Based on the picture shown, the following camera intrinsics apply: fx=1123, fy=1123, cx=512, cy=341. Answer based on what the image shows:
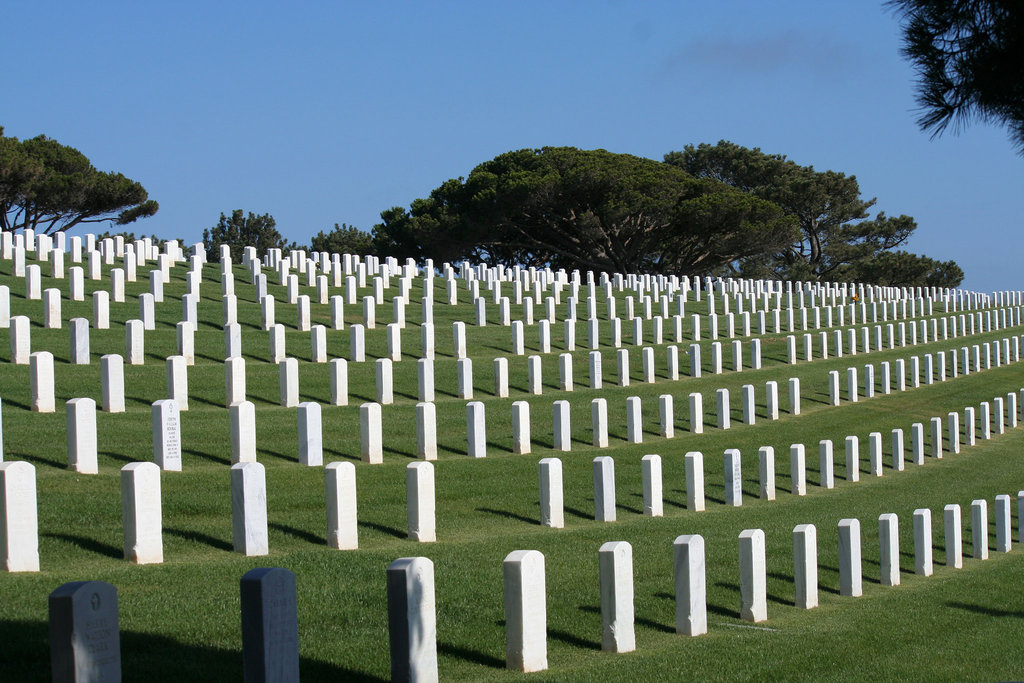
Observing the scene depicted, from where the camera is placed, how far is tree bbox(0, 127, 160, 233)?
50.6 metres

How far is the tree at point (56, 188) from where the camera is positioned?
50.6 m

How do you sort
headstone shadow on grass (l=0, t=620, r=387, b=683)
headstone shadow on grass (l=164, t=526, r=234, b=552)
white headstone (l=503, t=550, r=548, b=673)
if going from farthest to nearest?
headstone shadow on grass (l=164, t=526, r=234, b=552) < white headstone (l=503, t=550, r=548, b=673) < headstone shadow on grass (l=0, t=620, r=387, b=683)

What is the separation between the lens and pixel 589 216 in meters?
58.8

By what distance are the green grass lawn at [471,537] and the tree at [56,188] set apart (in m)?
31.6

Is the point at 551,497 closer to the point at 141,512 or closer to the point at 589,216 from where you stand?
the point at 141,512

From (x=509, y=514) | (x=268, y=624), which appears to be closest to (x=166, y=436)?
(x=509, y=514)

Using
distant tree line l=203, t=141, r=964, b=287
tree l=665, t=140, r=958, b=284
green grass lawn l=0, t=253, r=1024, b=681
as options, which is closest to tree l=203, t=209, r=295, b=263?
distant tree line l=203, t=141, r=964, b=287

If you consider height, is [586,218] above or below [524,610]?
above

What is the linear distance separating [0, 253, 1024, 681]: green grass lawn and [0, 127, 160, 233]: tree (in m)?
31.6

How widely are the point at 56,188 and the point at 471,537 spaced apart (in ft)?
157

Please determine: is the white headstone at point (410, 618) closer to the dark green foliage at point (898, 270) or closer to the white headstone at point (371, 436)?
the white headstone at point (371, 436)

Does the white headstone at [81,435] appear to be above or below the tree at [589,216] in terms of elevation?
below

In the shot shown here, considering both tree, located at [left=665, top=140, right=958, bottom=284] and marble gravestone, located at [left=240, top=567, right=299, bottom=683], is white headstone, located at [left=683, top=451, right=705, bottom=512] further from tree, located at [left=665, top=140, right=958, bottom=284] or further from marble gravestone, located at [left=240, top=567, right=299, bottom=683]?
tree, located at [left=665, top=140, right=958, bottom=284]

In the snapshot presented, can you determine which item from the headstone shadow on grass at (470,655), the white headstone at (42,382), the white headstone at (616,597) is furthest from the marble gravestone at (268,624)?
the white headstone at (42,382)
